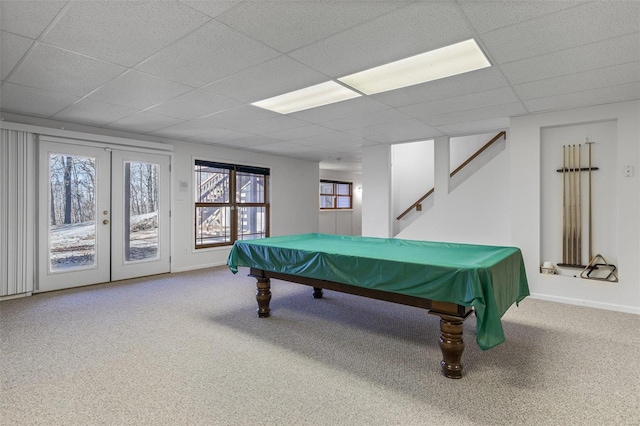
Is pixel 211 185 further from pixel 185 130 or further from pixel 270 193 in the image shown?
pixel 185 130

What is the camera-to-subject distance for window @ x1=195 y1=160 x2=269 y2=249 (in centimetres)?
612

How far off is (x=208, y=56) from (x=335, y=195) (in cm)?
845

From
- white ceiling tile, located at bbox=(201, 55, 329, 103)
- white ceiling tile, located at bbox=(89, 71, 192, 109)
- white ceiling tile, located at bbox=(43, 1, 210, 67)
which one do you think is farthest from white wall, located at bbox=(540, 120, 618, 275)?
white ceiling tile, located at bbox=(89, 71, 192, 109)

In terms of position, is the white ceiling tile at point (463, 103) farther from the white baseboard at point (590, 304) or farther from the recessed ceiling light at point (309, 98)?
the white baseboard at point (590, 304)

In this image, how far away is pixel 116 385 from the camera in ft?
6.82

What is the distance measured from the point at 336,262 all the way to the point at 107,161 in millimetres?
4050

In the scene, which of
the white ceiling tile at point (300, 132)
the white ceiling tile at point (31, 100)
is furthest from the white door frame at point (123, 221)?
the white ceiling tile at point (300, 132)

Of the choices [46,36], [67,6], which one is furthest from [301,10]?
[46,36]

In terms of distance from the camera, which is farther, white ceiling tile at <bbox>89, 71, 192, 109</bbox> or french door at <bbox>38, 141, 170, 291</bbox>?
french door at <bbox>38, 141, 170, 291</bbox>

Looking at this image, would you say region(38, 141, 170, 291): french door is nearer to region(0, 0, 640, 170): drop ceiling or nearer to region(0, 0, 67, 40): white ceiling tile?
region(0, 0, 640, 170): drop ceiling

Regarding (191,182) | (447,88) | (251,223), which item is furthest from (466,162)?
(191,182)

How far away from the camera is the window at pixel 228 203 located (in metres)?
6.12

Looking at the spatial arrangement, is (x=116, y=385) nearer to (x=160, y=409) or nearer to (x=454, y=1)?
(x=160, y=409)

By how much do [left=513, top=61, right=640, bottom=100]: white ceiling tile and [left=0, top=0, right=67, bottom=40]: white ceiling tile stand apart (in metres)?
3.57
